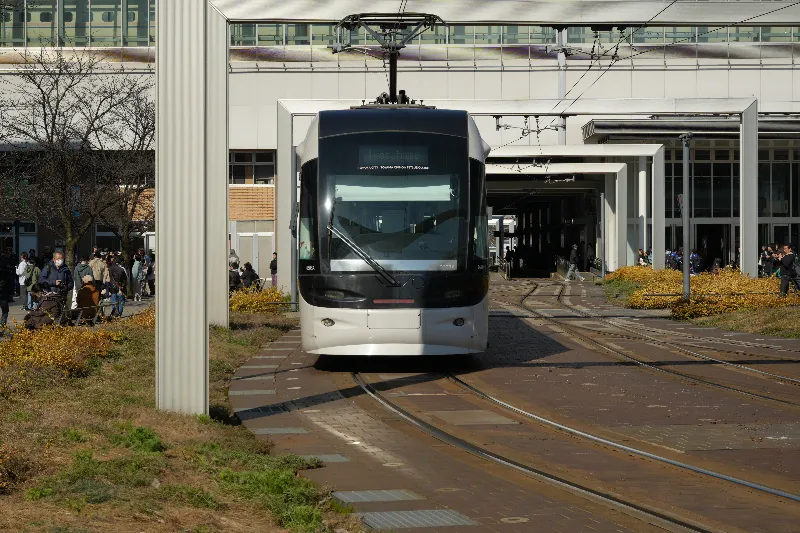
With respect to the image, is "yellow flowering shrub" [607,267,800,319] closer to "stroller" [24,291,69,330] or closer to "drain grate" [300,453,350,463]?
"stroller" [24,291,69,330]

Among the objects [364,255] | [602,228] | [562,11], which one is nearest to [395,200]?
[364,255]

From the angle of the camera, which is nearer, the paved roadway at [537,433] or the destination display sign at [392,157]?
the paved roadway at [537,433]

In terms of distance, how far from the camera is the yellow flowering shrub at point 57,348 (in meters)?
13.8

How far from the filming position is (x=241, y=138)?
56156 millimetres

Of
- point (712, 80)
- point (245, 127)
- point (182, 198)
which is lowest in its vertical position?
point (182, 198)

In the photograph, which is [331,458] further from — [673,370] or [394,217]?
[673,370]

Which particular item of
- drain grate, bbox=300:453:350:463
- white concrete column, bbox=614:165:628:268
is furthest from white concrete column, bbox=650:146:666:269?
drain grate, bbox=300:453:350:463

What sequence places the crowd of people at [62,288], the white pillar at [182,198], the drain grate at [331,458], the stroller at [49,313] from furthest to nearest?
1. the crowd of people at [62,288]
2. the stroller at [49,313]
3. the white pillar at [182,198]
4. the drain grate at [331,458]

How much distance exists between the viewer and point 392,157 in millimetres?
16484

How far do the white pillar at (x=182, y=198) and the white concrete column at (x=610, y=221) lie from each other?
46888 millimetres

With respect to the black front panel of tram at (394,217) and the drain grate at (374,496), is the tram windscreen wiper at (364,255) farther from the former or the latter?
the drain grate at (374,496)

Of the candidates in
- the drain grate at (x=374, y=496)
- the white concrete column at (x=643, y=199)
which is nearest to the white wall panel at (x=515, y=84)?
the white concrete column at (x=643, y=199)

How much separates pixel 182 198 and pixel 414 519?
4.51 metres

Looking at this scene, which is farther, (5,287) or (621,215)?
(621,215)
